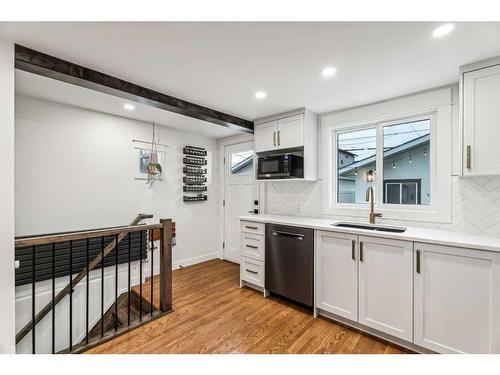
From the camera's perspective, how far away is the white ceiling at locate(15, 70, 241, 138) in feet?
7.37

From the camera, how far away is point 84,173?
2928mm

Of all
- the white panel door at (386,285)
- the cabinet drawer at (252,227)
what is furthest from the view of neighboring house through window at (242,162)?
the white panel door at (386,285)

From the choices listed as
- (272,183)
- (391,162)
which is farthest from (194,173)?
(391,162)

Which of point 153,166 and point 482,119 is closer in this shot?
point 482,119

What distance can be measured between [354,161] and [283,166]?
0.90 metres

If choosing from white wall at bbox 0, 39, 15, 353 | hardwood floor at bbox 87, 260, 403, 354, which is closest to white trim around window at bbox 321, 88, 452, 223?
hardwood floor at bbox 87, 260, 403, 354

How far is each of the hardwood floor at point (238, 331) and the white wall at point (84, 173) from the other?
1.28m

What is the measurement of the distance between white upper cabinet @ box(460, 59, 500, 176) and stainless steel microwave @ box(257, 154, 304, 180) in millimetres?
1525

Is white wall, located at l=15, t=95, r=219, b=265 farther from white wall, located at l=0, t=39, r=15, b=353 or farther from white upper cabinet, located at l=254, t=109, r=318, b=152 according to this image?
white upper cabinet, located at l=254, t=109, r=318, b=152

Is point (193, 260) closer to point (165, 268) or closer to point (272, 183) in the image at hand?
point (165, 268)

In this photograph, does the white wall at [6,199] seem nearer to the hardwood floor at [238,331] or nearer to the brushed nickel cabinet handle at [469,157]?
the hardwood floor at [238,331]

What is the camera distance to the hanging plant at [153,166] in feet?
11.4

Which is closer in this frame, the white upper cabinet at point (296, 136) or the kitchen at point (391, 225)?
the kitchen at point (391, 225)
